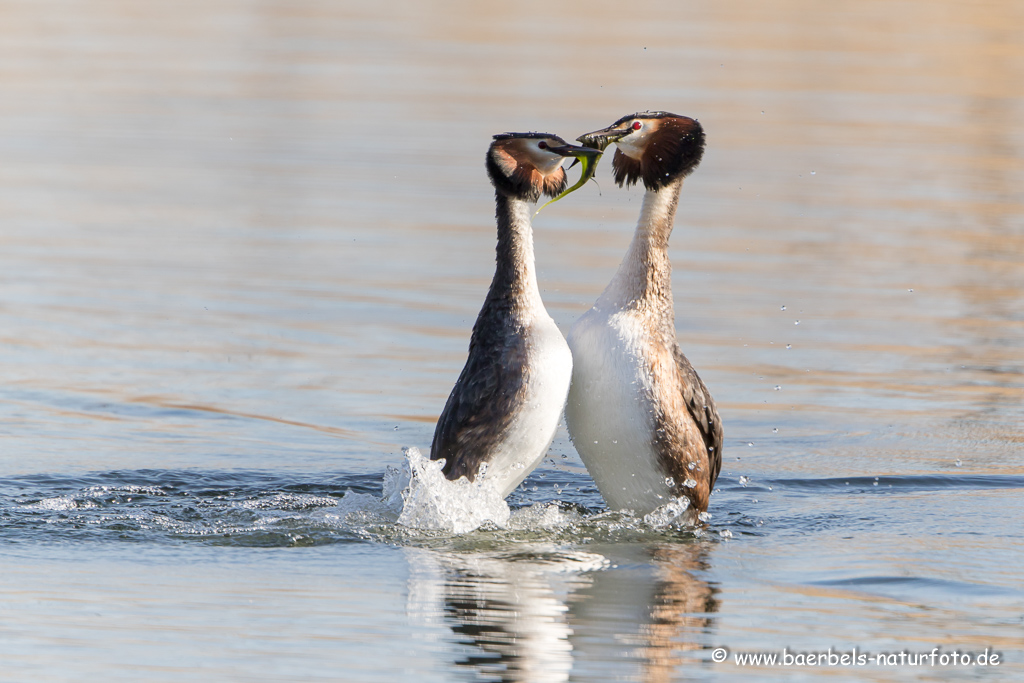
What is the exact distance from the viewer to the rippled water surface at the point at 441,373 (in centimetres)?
602

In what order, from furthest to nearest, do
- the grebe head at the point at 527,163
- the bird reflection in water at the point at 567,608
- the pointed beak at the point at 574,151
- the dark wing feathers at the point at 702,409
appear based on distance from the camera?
the dark wing feathers at the point at 702,409 → the grebe head at the point at 527,163 → the pointed beak at the point at 574,151 → the bird reflection in water at the point at 567,608

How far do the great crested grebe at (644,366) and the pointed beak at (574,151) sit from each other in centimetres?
12

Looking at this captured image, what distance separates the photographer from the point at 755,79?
81.6 feet

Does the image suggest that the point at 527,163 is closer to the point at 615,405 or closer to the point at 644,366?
the point at 644,366

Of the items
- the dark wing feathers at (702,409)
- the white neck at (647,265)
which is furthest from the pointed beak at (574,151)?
the dark wing feathers at (702,409)

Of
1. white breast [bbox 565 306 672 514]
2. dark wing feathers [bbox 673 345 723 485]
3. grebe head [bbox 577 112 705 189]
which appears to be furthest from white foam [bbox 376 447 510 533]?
grebe head [bbox 577 112 705 189]

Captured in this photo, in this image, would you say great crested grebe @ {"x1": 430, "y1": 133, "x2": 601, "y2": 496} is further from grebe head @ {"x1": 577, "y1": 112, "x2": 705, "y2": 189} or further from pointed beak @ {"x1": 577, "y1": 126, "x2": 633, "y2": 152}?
grebe head @ {"x1": 577, "y1": 112, "x2": 705, "y2": 189}

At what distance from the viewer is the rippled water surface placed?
19.8ft

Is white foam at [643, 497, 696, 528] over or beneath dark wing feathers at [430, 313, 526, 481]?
beneath

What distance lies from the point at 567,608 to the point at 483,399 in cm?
123

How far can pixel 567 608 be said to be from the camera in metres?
6.25

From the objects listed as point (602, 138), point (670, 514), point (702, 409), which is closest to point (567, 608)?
point (670, 514)

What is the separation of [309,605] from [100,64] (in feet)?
65.4

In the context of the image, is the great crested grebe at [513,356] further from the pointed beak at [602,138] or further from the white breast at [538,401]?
the pointed beak at [602,138]
